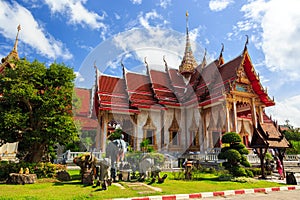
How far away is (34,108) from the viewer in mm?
8594

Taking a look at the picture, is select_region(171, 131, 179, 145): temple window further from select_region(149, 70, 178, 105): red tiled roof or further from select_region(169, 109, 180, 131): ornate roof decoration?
select_region(149, 70, 178, 105): red tiled roof

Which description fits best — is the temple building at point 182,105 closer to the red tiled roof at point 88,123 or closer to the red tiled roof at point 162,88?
the red tiled roof at point 162,88

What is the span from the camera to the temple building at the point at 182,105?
1434cm

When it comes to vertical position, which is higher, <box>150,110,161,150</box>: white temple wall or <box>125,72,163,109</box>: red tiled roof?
<box>125,72,163,109</box>: red tiled roof

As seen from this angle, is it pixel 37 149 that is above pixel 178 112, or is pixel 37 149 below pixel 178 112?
below

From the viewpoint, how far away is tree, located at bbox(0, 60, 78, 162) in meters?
7.91

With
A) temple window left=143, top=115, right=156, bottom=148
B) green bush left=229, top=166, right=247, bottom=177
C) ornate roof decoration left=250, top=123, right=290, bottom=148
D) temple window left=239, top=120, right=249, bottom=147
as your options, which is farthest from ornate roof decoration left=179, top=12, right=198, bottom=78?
green bush left=229, top=166, right=247, bottom=177

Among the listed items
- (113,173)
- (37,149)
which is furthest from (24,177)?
(113,173)

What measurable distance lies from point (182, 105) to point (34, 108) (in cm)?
1039

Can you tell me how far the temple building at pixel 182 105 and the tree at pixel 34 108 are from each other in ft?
16.4

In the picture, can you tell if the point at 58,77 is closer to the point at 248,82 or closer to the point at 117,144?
the point at 117,144

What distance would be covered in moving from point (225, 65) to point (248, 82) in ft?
7.34

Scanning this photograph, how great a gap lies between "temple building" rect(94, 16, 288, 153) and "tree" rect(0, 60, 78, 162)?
197 inches

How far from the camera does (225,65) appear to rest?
654 inches
